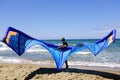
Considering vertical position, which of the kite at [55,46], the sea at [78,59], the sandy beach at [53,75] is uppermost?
the kite at [55,46]

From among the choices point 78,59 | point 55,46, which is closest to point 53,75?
point 55,46

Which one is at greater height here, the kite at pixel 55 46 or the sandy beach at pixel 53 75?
the kite at pixel 55 46

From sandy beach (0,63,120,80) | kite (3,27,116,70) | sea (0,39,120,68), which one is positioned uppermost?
kite (3,27,116,70)

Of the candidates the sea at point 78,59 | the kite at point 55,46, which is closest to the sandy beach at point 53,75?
the kite at point 55,46

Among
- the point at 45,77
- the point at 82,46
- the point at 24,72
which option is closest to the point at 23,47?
the point at 24,72

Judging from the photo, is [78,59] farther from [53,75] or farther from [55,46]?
[53,75]

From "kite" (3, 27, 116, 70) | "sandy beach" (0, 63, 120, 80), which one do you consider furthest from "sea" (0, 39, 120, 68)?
"kite" (3, 27, 116, 70)

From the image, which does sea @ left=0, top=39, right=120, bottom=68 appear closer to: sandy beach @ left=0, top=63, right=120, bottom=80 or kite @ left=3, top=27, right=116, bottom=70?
sandy beach @ left=0, top=63, right=120, bottom=80

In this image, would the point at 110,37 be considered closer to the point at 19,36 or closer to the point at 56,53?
the point at 56,53

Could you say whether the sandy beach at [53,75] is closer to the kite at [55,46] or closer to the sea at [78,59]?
the kite at [55,46]

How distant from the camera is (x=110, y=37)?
26.6 ft

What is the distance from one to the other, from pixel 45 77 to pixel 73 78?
102cm

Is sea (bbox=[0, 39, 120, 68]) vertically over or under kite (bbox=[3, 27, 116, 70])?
under

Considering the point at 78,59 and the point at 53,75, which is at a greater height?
the point at 53,75
